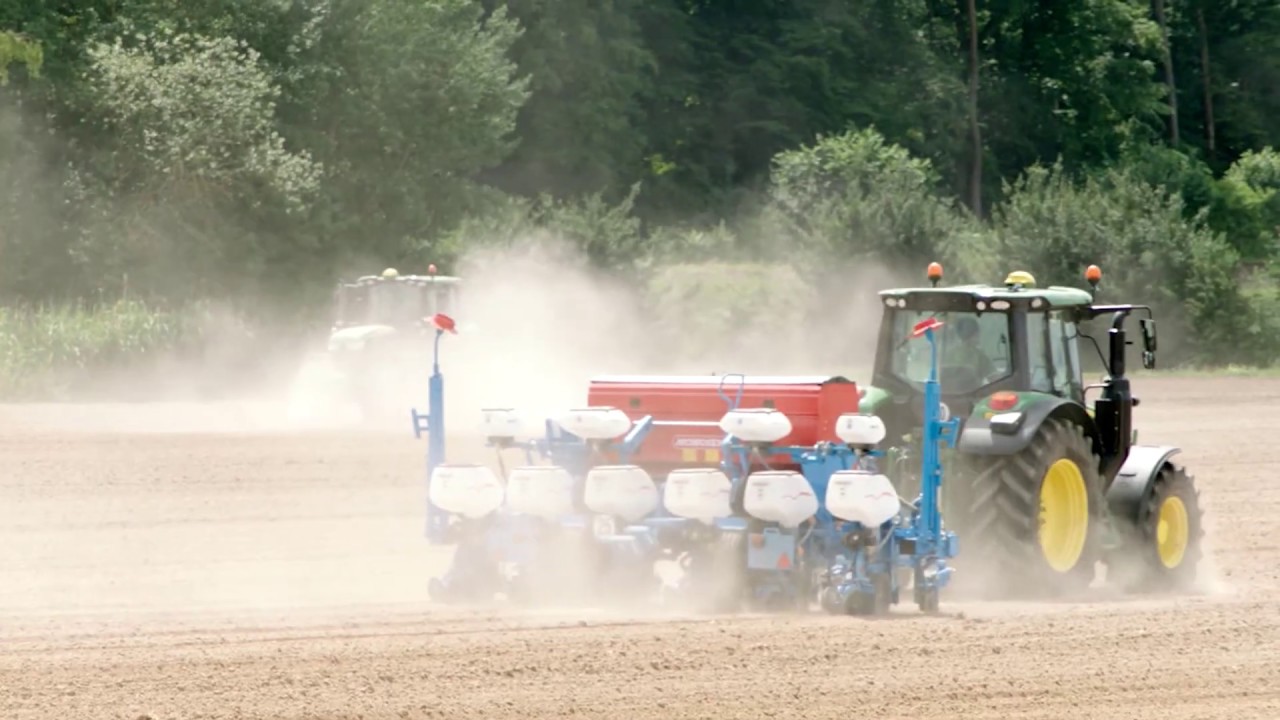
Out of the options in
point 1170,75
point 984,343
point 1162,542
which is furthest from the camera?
point 1170,75

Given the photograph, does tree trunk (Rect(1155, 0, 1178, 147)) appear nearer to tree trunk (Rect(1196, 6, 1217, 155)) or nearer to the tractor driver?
tree trunk (Rect(1196, 6, 1217, 155))

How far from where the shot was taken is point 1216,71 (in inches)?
2479

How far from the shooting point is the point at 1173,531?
42.7 feet

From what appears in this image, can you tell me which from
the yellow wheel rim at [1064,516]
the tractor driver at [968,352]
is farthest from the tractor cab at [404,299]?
the yellow wheel rim at [1064,516]

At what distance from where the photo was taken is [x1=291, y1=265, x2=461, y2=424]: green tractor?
24.2 metres

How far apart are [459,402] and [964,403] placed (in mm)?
13391

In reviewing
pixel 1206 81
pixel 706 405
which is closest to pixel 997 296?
pixel 706 405

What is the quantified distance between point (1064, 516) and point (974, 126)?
48.2 m

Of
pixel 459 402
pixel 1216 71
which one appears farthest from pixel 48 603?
pixel 1216 71

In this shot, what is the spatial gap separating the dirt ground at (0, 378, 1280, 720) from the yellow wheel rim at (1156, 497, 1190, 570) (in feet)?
0.95

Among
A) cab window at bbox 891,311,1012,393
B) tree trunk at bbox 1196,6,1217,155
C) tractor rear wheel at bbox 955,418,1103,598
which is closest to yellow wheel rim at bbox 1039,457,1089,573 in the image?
tractor rear wheel at bbox 955,418,1103,598

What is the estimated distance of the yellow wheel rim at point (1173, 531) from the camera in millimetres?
12914

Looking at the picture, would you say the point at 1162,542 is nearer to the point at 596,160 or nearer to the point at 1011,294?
the point at 1011,294

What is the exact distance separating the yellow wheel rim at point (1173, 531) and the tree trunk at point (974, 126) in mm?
45394
